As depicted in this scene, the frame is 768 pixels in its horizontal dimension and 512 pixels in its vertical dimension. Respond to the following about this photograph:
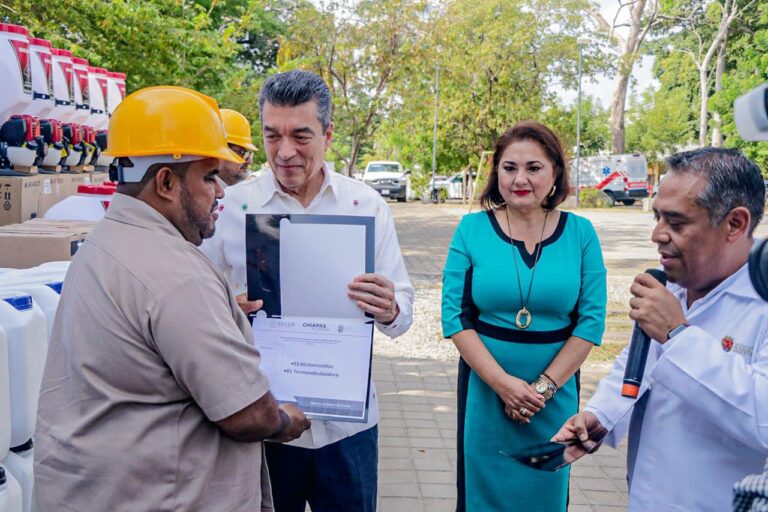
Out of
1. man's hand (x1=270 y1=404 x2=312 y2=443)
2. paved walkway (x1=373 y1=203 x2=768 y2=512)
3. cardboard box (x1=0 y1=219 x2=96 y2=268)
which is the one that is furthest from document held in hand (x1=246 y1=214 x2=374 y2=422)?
paved walkway (x1=373 y1=203 x2=768 y2=512)

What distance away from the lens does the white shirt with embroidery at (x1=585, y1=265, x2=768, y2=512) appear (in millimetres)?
1890

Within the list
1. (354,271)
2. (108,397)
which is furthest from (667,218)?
(108,397)

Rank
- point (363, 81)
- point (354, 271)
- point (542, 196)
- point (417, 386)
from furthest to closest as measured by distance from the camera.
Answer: point (363, 81) < point (417, 386) < point (542, 196) < point (354, 271)

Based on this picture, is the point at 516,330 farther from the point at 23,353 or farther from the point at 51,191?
the point at 51,191

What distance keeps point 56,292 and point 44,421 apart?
1127 millimetres

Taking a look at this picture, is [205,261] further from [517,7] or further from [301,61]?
[517,7]

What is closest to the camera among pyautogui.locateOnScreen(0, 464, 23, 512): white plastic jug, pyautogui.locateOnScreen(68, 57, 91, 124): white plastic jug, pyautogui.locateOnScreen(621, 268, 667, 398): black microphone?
pyautogui.locateOnScreen(621, 268, 667, 398): black microphone

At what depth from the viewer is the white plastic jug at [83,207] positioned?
16.0ft

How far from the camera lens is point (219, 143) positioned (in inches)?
78.9

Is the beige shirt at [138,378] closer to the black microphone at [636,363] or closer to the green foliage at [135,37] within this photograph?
the black microphone at [636,363]

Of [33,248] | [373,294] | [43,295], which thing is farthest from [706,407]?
[33,248]

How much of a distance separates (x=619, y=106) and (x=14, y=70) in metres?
36.7

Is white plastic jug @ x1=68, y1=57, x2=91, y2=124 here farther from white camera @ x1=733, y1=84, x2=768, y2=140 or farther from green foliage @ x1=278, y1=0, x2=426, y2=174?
green foliage @ x1=278, y1=0, x2=426, y2=174

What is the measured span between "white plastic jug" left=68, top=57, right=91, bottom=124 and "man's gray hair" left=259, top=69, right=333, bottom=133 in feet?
14.2
